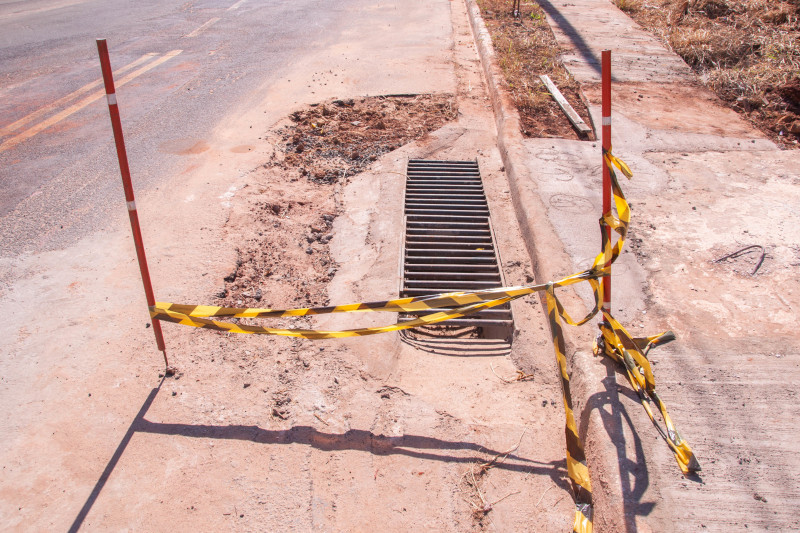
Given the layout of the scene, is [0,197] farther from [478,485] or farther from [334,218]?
[478,485]

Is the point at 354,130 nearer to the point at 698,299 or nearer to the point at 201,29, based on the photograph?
the point at 698,299

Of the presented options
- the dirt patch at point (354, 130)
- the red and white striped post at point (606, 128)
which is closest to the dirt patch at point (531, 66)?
the dirt patch at point (354, 130)

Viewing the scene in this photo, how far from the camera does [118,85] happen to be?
304 inches

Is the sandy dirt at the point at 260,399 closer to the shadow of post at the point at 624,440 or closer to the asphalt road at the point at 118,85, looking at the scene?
the shadow of post at the point at 624,440

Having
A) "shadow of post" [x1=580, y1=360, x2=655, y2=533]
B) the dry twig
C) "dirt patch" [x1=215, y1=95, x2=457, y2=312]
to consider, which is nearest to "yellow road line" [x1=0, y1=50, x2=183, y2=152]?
"dirt patch" [x1=215, y1=95, x2=457, y2=312]

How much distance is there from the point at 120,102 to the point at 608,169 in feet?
20.4

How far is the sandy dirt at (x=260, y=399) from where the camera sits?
2572 mm

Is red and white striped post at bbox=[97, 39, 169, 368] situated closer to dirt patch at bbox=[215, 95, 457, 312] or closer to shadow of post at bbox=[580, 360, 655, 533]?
dirt patch at bbox=[215, 95, 457, 312]

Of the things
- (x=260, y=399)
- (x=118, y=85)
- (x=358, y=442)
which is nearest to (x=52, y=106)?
(x=118, y=85)

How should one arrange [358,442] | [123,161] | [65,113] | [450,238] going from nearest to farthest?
1. [358,442]
2. [123,161]
3. [450,238]
4. [65,113]

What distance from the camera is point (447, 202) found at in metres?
5.19

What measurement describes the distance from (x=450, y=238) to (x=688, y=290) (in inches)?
67.9

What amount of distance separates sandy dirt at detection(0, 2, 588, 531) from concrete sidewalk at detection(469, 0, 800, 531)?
0.29 meters

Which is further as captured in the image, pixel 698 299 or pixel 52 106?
pixel 52 106
